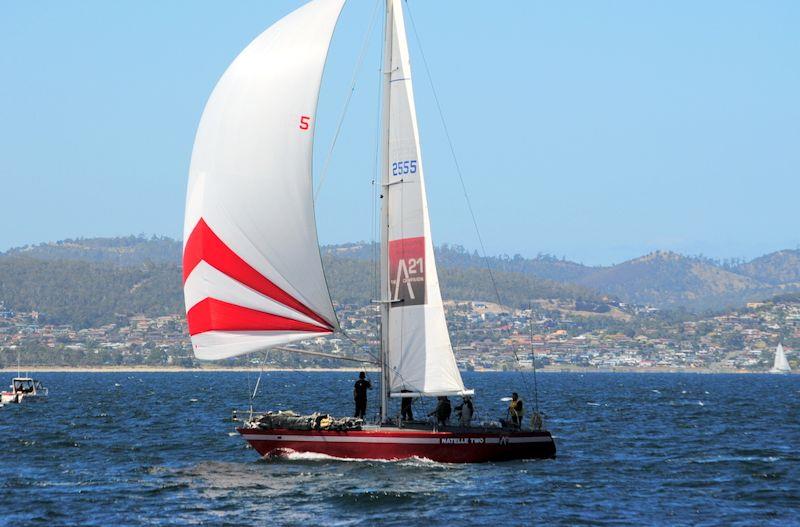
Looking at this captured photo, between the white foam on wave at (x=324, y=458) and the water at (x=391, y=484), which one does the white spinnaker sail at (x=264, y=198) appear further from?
the water at (x=391, y=484)

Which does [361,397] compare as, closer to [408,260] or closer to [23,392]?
[408,260]

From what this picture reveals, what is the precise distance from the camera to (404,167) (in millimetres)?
31203

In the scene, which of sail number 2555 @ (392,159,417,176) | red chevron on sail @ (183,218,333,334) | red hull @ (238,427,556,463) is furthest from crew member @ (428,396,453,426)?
sail number 2555 @ (392,159,417,176)

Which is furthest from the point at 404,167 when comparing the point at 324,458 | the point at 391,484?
the point at 391,484

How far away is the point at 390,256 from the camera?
103 feet

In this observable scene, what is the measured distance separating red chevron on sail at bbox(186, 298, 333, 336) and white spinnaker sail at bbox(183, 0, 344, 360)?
0.02m

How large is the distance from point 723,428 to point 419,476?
2364 centimetres

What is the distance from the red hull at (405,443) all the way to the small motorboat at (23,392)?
144 feet

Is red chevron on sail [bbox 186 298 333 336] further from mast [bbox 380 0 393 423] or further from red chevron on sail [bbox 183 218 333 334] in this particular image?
mast [bbox 380 0 393 423]

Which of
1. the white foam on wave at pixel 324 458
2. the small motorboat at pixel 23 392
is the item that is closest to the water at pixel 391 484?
the white foam on wave at pixel 324 458

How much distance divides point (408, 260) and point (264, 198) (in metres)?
3.81

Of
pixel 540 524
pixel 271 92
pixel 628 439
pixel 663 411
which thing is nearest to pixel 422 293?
pixel 271 92

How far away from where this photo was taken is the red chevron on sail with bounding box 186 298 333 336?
30.1 metres

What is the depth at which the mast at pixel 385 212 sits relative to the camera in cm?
3116
